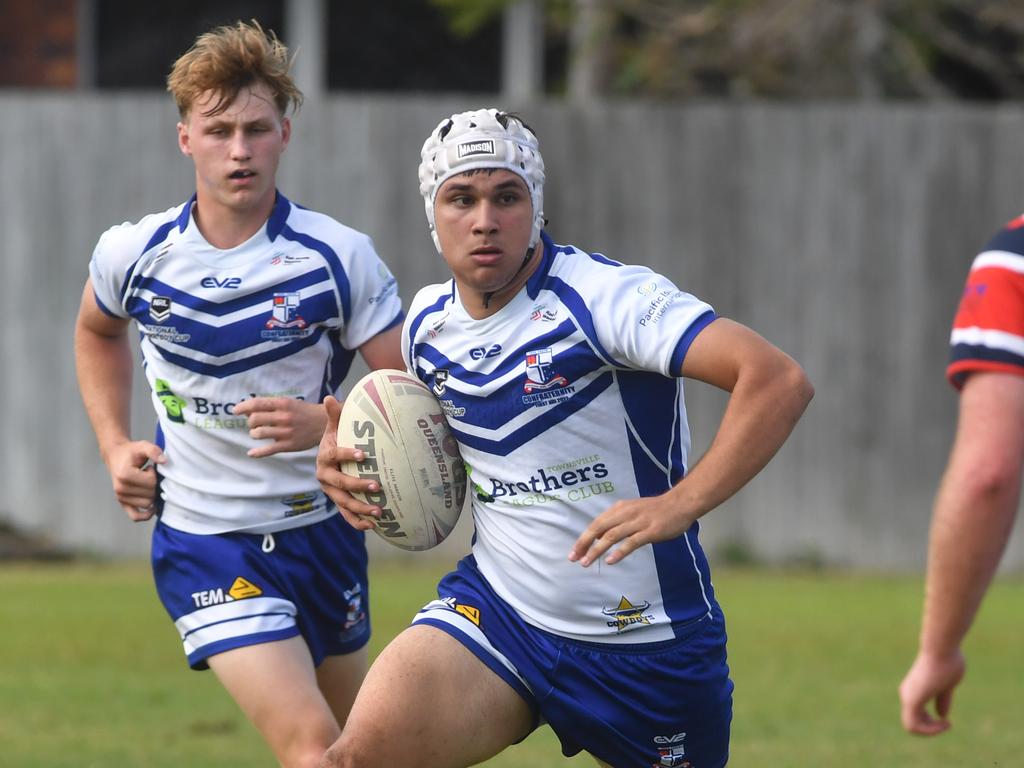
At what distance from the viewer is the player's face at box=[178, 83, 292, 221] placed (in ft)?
18.0

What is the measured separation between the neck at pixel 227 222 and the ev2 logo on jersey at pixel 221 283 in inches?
5.2

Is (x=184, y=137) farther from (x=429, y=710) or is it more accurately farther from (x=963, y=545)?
(x=963, y=545)

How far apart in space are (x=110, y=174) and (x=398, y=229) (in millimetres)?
2273

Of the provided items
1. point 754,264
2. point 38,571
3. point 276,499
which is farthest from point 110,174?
point 276,499

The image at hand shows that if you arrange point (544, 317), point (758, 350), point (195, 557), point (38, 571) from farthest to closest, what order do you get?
point (38, 571) < point (195, 557) < point (544, 317) < point (758, 350)

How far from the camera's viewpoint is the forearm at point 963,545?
324 centimetres

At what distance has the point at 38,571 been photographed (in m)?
12.7

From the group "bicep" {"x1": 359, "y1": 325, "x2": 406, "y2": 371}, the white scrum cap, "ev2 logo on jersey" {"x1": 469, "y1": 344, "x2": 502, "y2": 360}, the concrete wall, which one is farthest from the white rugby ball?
the concrete wall

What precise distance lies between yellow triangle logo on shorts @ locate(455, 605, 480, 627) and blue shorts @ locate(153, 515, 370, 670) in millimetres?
817

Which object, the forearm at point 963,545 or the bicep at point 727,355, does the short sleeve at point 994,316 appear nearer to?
the forearm at point 963,545

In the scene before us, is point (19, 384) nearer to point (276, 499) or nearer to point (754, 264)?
point (754, 264)

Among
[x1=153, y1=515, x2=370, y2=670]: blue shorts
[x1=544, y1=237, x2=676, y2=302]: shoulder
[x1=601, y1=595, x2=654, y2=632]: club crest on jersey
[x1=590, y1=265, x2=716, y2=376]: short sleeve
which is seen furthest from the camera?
[x1=153, y1=515, x2=370, y2=670]: blue shorts

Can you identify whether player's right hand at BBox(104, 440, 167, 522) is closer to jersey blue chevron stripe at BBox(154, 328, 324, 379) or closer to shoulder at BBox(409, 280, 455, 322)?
jersey blue chevron stripe at BBox(154, 328, 324, 379)

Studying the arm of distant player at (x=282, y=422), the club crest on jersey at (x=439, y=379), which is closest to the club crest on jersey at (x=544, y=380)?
the club crest on jersey at (x=439, y=379)
